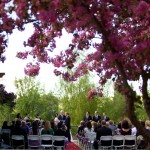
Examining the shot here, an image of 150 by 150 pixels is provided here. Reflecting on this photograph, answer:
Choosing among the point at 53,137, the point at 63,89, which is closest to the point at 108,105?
the point at 63,89

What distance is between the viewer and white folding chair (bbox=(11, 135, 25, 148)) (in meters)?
14.3

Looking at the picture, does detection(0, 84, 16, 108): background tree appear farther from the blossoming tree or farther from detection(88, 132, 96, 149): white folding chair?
the blossoming tree

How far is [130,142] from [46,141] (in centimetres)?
262

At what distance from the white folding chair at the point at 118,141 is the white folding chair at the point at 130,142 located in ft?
0.41

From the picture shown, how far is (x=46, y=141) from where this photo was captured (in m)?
14.1

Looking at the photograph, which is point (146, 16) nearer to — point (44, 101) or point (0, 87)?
point (0, 87)

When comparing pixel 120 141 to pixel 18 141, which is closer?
pixel 120 141

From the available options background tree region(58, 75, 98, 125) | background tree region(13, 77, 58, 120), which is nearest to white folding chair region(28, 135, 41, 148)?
background tree region(58, 75, 98, 125)

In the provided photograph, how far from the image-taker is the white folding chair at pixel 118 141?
45.6 feet

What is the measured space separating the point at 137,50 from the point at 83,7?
99 cm

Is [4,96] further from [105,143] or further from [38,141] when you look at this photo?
[105,143]

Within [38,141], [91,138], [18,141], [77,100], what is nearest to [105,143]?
[91,138]

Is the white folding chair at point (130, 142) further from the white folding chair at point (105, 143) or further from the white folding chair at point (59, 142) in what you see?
the white folding chair at point (59, 142)

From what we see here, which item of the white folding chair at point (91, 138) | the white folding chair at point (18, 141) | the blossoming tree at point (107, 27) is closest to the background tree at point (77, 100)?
the white folding chair at point (91, 138)
